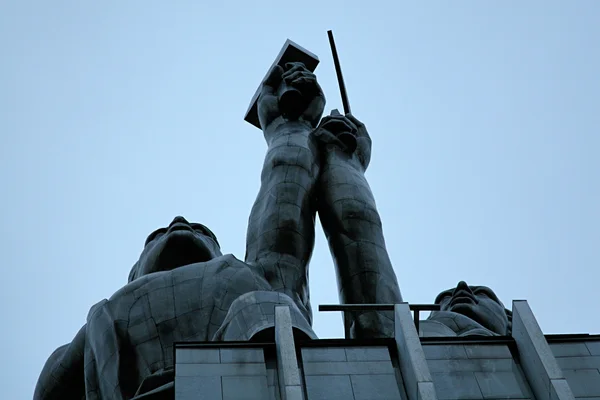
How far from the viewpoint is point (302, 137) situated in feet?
66.0

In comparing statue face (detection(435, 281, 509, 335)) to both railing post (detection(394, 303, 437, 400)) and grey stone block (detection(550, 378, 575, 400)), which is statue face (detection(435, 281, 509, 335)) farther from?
grey stone block (detection(550, 378, 575, 400))

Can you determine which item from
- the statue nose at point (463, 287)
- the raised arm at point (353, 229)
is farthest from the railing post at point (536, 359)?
the statue nose at point (463, 287)

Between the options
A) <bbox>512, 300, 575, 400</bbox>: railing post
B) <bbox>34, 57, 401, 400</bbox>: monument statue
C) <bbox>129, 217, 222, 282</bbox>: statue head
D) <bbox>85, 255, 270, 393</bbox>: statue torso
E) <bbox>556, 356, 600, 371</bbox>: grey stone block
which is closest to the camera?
<bbox>512, 300, 575, 400</bbox>: railing post

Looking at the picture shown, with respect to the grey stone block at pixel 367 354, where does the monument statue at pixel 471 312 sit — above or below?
above

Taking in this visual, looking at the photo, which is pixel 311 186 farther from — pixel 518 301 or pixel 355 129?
pixel 518 301

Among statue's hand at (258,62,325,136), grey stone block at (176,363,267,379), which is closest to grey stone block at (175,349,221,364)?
grey stone block at (176,363,267,379)

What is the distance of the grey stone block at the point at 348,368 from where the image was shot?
1085cm

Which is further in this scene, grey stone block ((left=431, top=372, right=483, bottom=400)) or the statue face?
the statue face

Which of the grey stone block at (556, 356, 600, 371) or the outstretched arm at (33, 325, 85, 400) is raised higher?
the outstretched arm at (33, 325, 85, 400)

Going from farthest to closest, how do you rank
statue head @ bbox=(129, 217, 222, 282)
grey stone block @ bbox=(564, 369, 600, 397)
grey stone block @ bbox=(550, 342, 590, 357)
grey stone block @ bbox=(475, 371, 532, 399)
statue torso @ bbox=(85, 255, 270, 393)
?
statue head @ bbox=(129, 217, 222, 282) → statue torso @ bbox=(85, 255, 270, 393) → grey stone block @ bbox=(550, 342, 590, 357) → grey stone block @ bbox=(564, 369, 600, 397) → grey stone block @ bbox=(475, 371, 532, 399)

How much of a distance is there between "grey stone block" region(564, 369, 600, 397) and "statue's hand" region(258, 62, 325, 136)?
421 inches

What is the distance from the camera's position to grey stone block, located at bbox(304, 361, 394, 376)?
1085 cm

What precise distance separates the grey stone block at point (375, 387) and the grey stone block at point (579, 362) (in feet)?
5.73

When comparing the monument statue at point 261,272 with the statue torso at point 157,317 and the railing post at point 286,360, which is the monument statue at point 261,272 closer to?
the statue torso at point 157,317
